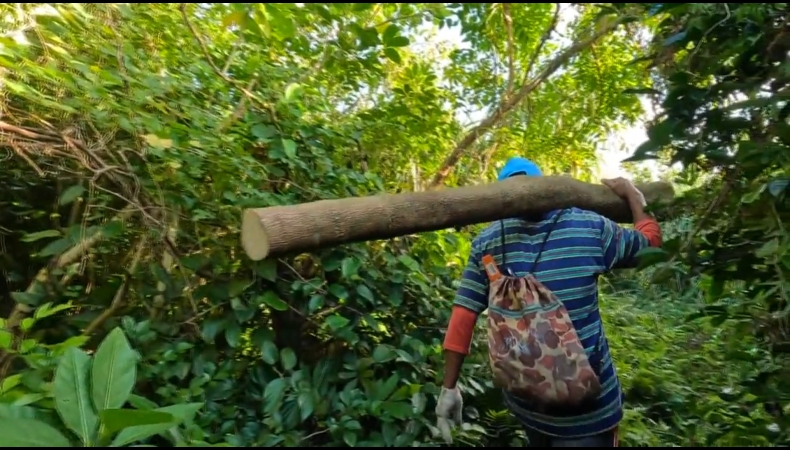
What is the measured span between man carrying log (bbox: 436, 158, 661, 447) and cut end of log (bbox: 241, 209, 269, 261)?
0.67m

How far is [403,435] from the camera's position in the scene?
170 centimetres

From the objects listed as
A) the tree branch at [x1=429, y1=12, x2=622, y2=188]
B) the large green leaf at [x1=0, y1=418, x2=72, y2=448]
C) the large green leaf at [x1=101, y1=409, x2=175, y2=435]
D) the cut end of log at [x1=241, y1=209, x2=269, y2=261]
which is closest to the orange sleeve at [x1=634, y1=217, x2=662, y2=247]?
the cut end of log at [x1=241, y1=209, x2=269, y2=261]

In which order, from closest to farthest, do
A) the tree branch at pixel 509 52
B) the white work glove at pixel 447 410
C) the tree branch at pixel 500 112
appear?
the white work glove at pixel 447 410 → the tree branch at pixel 509 52 → the tree branch at pixel 500 112

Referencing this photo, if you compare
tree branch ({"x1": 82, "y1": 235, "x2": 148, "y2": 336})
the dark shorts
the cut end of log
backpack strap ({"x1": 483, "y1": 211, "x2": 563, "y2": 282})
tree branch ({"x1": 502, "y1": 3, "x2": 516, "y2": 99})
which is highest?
tree branch ({"x1": 502, "y1": 3, "x2": 516, "y2": 99})

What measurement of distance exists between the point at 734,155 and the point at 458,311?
91 centimetres

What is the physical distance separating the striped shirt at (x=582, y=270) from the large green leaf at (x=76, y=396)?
116cm

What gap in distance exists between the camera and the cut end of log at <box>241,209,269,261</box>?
56.5 inches

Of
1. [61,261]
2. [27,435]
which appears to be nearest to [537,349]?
[27,435]

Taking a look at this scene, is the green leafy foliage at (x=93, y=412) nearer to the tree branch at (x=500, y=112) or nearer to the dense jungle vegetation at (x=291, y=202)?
the dense jungle vegetation at (x=291, y=202)

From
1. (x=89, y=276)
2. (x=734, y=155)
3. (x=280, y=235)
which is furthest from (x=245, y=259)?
(x=734, y=155)

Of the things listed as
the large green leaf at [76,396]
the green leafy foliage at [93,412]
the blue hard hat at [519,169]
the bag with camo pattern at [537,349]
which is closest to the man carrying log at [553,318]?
the bag with camo pattern at [537,349]

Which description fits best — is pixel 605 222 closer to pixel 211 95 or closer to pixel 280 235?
pixel 280 235

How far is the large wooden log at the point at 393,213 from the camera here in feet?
4.78

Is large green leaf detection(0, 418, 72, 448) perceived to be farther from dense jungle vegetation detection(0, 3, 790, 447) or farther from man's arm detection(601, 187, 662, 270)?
man's arm detection(601, 187, 662, 270)
